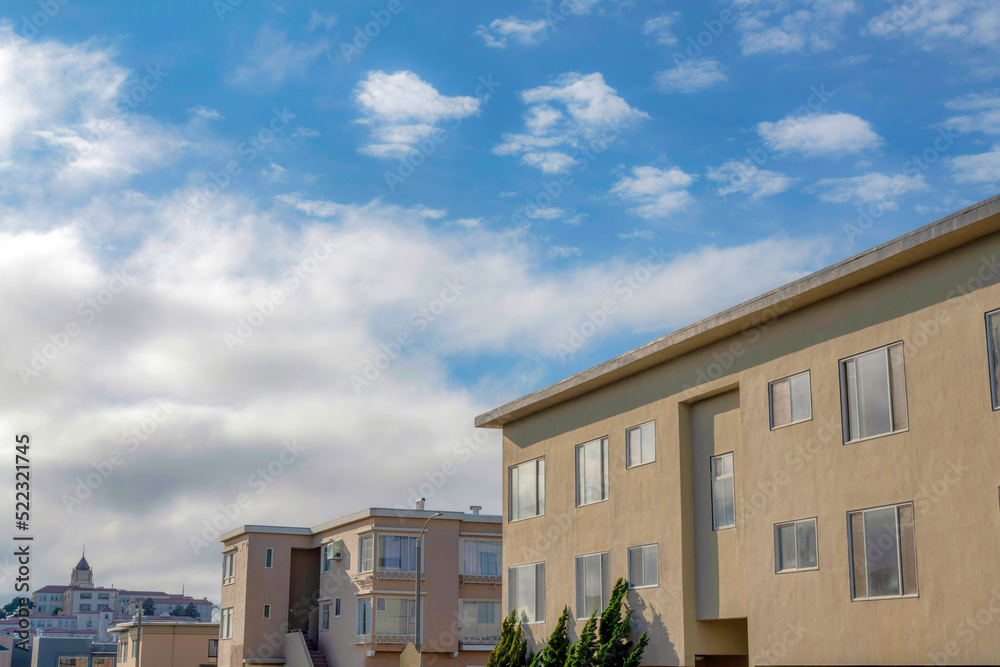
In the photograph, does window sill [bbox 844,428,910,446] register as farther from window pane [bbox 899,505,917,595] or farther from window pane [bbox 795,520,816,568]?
window pane [bbox 795,520,816,568]

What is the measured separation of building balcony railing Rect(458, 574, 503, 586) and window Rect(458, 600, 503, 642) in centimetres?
89

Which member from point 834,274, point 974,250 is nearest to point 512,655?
point 834,274

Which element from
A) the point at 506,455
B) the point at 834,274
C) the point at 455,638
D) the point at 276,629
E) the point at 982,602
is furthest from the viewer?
the point at 276,629

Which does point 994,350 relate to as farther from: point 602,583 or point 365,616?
point 365,616

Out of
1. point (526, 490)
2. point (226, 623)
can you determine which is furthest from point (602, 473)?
point (226, 623)

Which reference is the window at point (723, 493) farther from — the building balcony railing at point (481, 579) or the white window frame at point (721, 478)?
the building balcony railing at point (481, 579)

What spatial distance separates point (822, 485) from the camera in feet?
69.0

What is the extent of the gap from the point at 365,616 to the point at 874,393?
3420cm

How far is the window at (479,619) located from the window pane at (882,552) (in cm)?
3158

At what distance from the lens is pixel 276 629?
57.4m

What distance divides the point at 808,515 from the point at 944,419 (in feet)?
12.8

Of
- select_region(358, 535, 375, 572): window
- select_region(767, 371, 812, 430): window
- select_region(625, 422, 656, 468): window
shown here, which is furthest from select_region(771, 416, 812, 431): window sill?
select_region(358, 535, 375, 572): window

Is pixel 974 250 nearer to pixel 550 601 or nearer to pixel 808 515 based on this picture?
pixel 808 515

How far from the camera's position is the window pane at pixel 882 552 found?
62.9 feet
